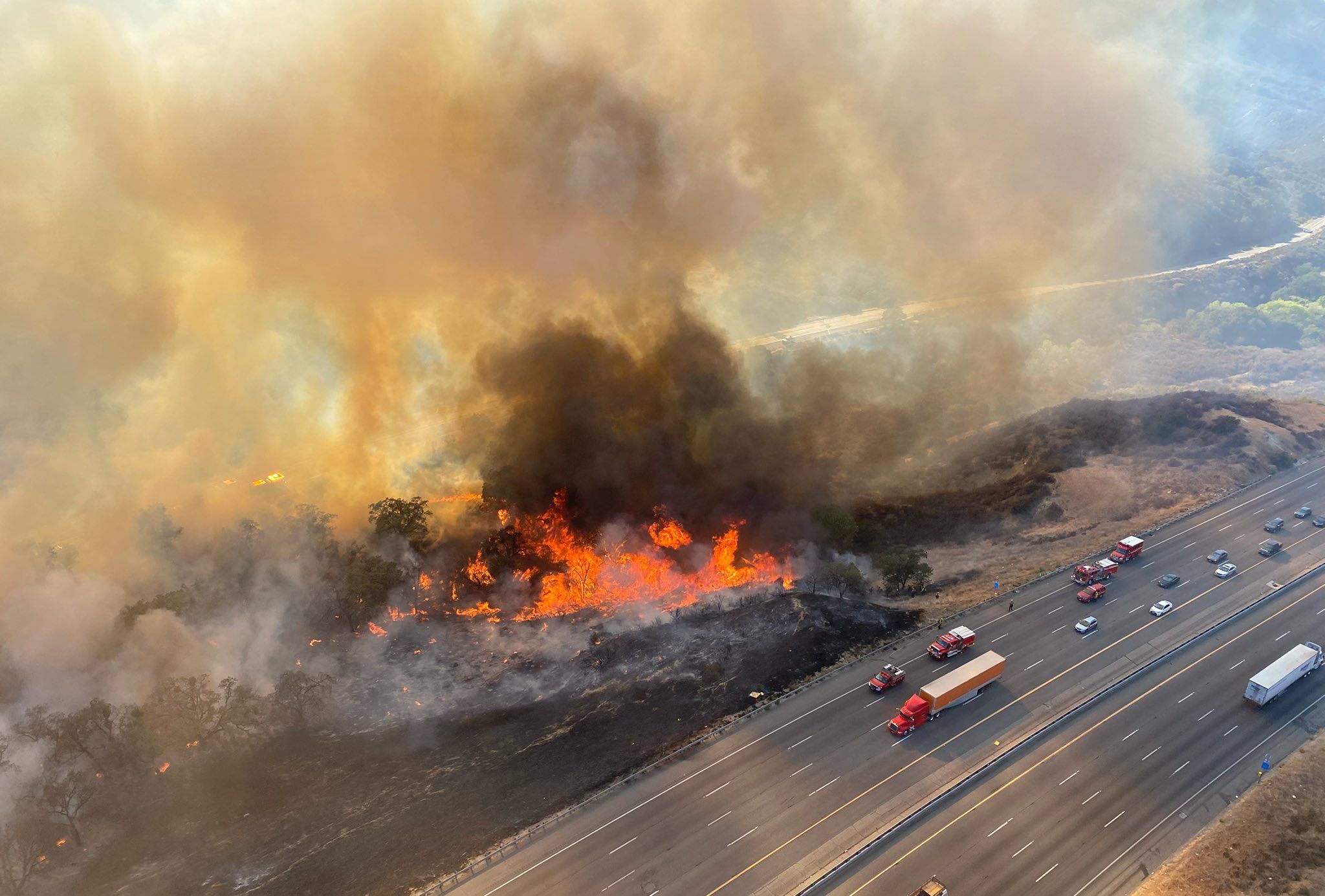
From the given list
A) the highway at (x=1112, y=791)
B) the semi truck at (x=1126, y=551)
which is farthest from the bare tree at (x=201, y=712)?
the semi truck at (x=1126, y=551)

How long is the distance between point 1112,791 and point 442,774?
98.3ft

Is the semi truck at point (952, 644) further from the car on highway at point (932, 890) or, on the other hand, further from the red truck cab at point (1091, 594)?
the car on highway at point (932, 890)

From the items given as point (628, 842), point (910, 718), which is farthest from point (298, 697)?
point (910, 718)

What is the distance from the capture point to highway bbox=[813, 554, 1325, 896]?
27766 mm

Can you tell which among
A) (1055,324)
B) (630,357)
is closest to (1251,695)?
(630,357)

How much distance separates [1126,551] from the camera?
48.0m

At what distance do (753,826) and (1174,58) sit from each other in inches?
8649

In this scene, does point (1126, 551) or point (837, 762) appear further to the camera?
point (1126, 551)

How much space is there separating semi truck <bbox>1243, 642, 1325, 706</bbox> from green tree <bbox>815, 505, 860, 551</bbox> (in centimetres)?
2251

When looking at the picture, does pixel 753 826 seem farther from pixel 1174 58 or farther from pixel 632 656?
pixel 1174 58

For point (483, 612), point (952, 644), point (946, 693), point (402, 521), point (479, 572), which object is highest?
point (402, 521)

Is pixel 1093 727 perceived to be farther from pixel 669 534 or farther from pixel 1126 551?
pixel 669 534

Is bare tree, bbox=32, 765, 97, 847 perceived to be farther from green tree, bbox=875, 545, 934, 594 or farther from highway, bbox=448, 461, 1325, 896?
green tree, bbox=875, 545, 934, 594

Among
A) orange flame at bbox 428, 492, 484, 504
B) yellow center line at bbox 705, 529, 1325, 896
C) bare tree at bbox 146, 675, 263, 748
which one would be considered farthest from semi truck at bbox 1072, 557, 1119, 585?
bare tree at bbox 146, 675, 263, 748
